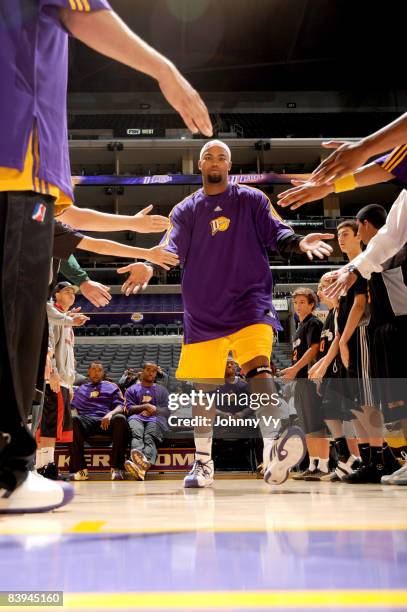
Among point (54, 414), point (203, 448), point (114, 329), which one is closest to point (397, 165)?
point (203, 448)

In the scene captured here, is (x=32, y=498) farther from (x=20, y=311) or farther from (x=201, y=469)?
(x=201, y=469)

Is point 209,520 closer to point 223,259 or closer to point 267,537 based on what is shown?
point 267,537

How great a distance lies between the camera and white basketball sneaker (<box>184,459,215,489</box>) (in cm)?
346

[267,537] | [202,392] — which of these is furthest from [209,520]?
[202,392]

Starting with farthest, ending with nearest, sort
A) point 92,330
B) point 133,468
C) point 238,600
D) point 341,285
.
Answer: point 92,330 → point 133,468 → point 341,285 → point 238,600

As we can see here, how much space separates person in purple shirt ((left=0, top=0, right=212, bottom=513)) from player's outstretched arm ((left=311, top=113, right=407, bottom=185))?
0.42 meters

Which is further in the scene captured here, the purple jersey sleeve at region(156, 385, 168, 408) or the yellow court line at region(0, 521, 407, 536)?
the purple jersey sleeve at region(156, 385, 168, 408)

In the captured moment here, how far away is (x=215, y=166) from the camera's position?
146 inches

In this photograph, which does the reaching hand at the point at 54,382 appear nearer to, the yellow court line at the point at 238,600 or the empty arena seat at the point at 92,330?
the yellow court line at the point at 238,600

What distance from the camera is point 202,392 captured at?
3.55m

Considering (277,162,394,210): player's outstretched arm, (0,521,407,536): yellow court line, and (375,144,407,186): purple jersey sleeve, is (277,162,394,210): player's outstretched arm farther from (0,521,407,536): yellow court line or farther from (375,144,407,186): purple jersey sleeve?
(0,521,407,536): yellow court line

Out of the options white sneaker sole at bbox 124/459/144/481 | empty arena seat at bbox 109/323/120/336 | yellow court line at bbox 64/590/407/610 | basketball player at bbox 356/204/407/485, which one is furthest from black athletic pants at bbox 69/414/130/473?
empty arena seat at bbox 109/323/120/336

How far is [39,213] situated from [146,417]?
17.4 ft

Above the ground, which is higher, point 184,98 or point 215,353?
point 215,353
